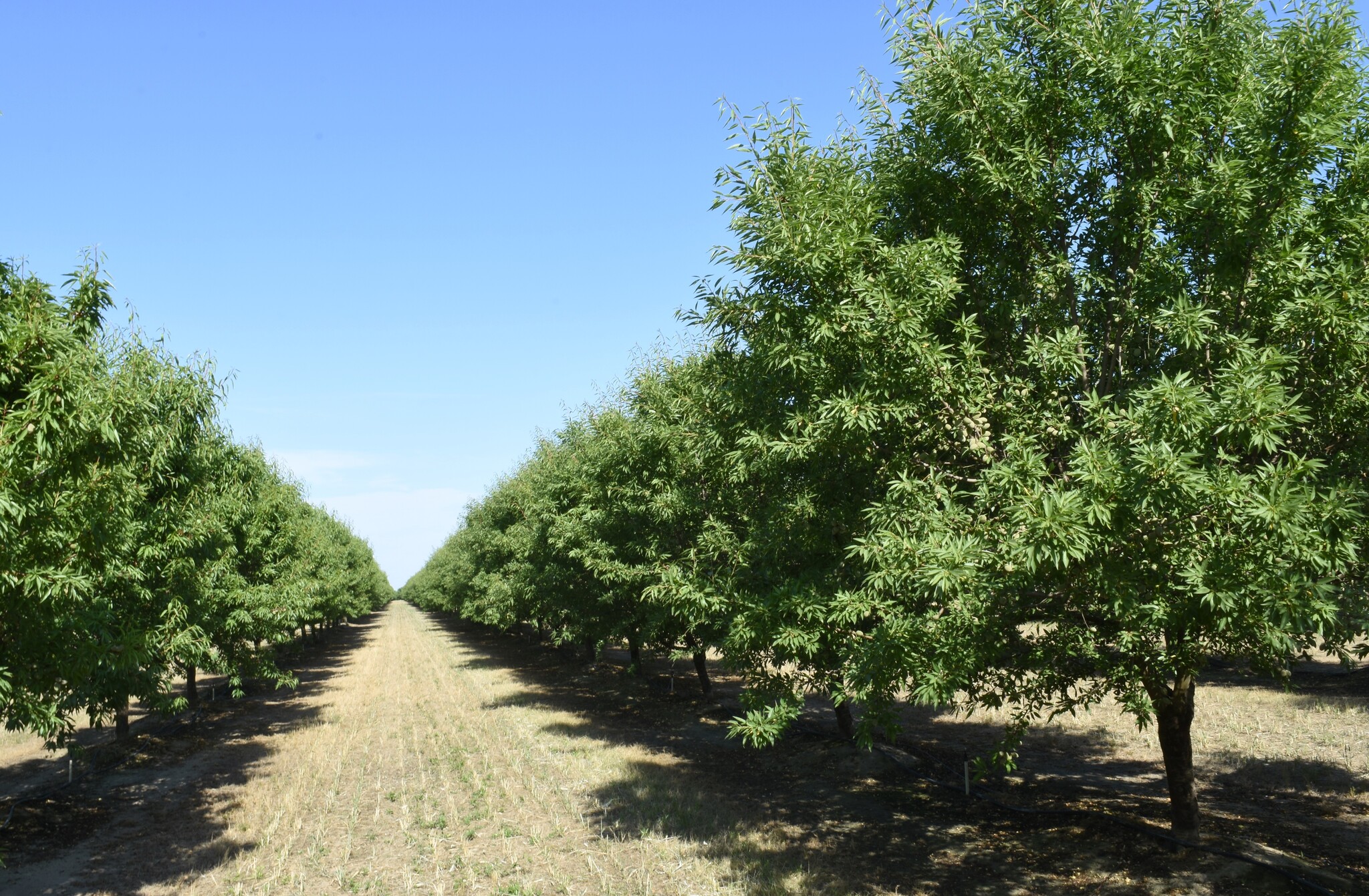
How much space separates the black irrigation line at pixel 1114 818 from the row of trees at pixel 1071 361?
1.34 ft

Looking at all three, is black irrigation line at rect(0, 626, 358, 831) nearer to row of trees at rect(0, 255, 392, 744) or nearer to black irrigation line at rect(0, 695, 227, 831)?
black irrigation line at rect(0, 695, 227, 831)

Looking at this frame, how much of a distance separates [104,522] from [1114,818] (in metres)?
14.7

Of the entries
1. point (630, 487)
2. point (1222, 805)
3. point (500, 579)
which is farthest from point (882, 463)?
point (500, 579)

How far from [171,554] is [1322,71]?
1966 centimetres

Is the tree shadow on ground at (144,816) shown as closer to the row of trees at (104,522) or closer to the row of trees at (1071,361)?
the row of trees at (104,522)

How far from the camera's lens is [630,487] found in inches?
844

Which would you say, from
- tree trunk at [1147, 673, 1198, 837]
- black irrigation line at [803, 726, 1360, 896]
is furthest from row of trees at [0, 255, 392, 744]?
black irrigation line at [803, 726, 1360, 896]

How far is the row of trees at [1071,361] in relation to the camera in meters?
6.76

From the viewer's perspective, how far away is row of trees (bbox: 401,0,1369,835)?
6.76 m

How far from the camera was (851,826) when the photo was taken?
14469 mm

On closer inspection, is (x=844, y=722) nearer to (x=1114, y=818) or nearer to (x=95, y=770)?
(x=1114, y=818)

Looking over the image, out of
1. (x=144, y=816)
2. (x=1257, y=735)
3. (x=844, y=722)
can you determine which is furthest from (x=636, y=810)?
(x=1257, y=735)

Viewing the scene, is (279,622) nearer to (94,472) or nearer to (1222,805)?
(94,472)

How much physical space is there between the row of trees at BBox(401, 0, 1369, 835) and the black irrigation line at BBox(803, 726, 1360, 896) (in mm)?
407
